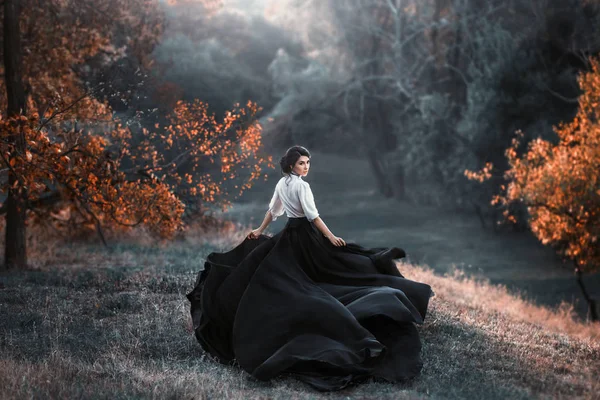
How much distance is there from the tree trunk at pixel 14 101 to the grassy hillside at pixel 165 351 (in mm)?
956

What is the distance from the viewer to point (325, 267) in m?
7.57

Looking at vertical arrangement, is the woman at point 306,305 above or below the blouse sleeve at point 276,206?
below

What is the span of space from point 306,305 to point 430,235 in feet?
76.0

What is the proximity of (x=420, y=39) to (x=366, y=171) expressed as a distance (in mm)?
12251

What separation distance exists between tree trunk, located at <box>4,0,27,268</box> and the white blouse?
19.8 feet

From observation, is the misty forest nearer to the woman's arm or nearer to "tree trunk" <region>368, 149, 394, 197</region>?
"tree trunk" <region>368, 149, 394, 197</region>

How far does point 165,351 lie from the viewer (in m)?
7.82

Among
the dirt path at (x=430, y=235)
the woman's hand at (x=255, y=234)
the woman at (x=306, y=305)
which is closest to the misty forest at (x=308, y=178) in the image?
the dirt path at (x=430, y=235)

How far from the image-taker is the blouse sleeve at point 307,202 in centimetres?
741

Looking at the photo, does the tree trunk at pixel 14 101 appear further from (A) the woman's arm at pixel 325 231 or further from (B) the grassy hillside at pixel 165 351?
(A) the woman's arm at pixel 325 231

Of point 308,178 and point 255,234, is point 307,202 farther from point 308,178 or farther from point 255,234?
point 308,178

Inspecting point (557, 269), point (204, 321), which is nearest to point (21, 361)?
point (204, 321)

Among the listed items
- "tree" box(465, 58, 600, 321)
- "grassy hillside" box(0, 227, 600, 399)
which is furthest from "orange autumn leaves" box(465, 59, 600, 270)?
"grassy hillside" box(0, 227, 600, 399)

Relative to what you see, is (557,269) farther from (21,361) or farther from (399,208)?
(21,361)
